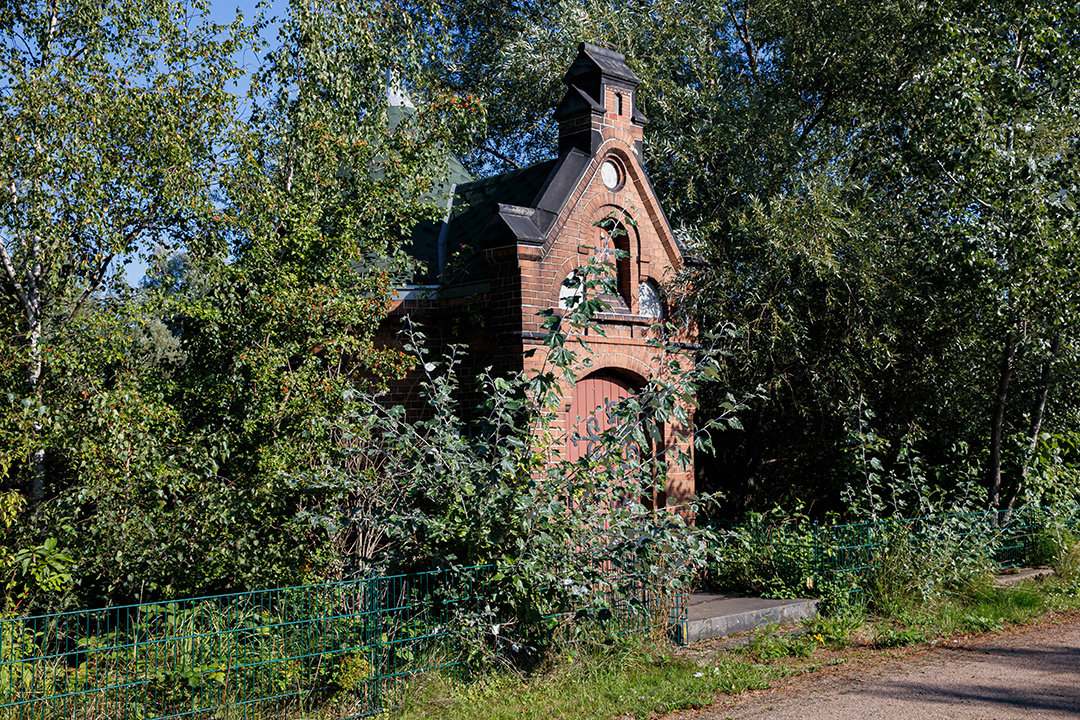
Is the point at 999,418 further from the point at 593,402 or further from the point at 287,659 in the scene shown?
the point at 287,659

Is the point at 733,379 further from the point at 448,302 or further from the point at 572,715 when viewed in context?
the point at 572,715

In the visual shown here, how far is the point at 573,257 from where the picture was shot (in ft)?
34.6

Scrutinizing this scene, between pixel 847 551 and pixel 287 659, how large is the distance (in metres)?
5.87

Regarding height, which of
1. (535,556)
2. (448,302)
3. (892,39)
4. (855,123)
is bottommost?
(535,556)

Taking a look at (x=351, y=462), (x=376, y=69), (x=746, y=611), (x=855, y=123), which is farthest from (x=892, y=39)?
(x=351, y=462)

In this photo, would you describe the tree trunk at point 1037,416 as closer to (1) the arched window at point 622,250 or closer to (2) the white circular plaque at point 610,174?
(1) the arched window at point 622,250

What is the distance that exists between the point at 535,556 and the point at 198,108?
567cm

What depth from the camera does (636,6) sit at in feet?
55.2

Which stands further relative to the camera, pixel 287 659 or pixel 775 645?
pixel 775 645

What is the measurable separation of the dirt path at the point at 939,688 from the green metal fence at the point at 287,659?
1.52 m

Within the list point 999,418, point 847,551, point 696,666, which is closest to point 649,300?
point 847,551

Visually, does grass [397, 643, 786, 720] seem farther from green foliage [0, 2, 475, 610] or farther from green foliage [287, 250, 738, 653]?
green foliage [0, 2, 475, 610]

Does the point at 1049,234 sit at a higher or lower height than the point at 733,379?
higher

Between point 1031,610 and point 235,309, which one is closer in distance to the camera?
point 235,309
